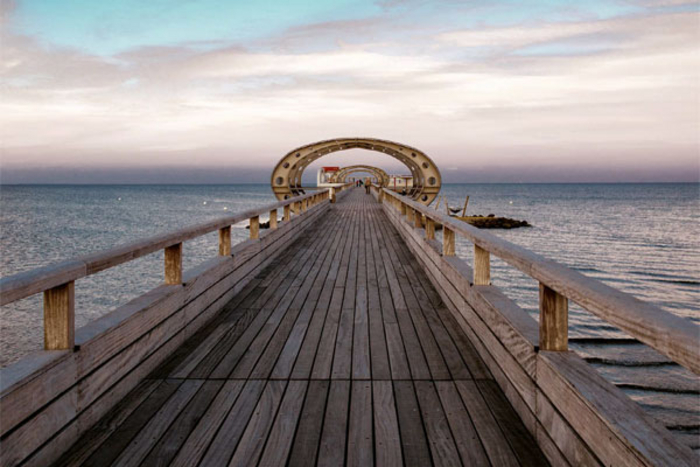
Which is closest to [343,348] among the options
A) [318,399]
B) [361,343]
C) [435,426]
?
[361,343]

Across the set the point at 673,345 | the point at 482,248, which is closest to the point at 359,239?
the point at 482,248

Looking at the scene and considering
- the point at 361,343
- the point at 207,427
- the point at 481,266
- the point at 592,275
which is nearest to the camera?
the point at 207,427

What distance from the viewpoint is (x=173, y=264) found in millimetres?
3805

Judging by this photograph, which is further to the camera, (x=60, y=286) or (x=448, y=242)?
(x=448, y=242)

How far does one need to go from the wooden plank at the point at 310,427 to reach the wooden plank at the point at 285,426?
0.11ft

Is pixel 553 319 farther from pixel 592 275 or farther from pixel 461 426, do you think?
pixel 592 275

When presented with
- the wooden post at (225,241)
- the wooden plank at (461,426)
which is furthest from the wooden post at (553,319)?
the wooden post at (225,241)

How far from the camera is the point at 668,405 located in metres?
6.80

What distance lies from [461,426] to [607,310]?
1.24 meters

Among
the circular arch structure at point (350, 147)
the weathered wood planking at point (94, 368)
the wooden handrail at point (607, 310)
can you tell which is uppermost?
the circular arch structure at point (350, 147)

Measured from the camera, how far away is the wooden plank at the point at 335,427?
2.29 m

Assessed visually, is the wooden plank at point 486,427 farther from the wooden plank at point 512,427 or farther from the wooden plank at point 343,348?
the wooden plank at point 343,348

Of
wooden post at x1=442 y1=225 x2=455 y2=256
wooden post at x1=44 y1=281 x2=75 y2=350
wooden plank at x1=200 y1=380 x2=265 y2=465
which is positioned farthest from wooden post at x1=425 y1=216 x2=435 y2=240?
wooden post at x1=44 y1=281 x2=75 y2=350

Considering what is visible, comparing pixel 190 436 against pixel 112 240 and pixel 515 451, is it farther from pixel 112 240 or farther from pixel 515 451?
pixel 112 240
